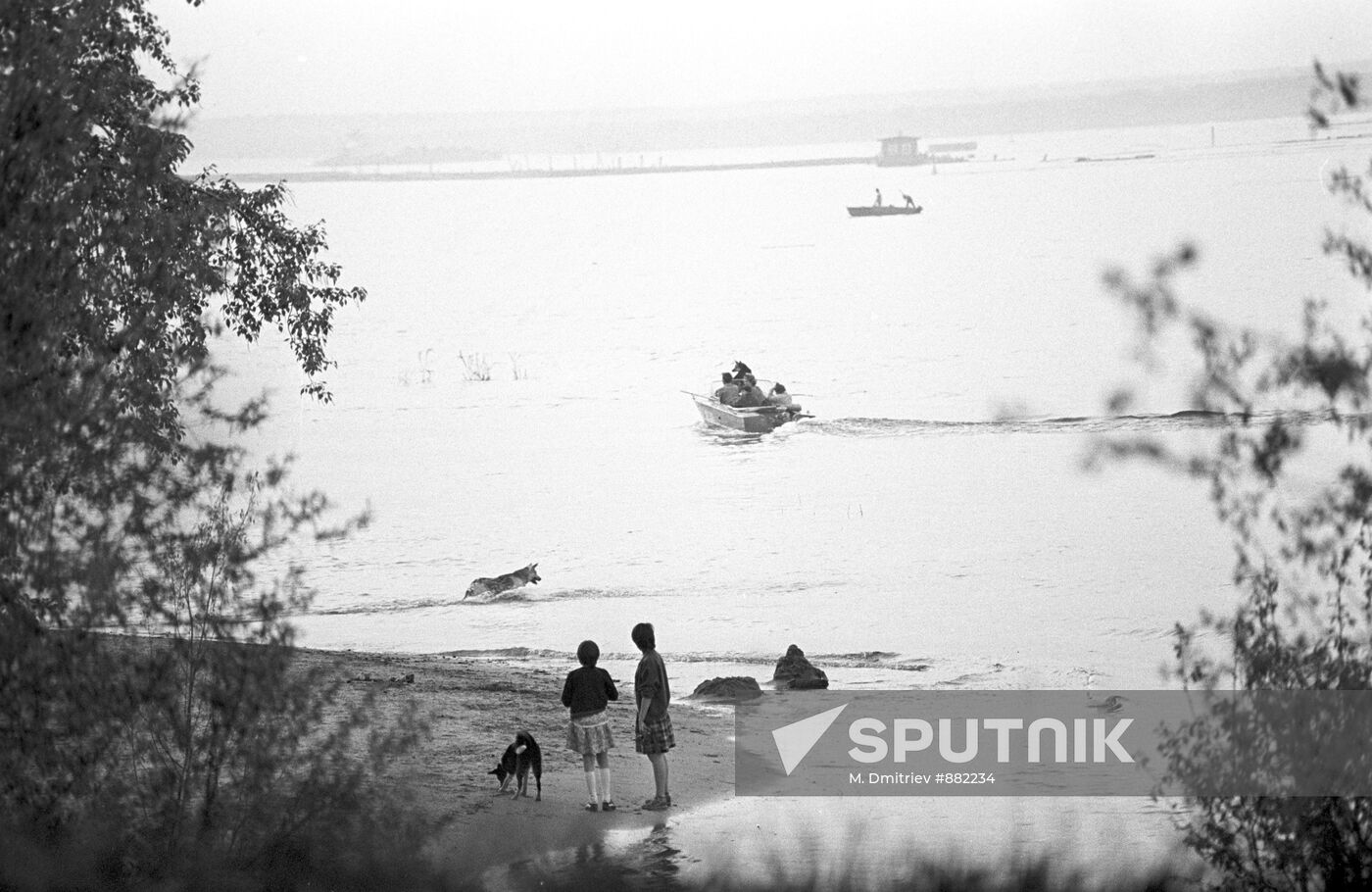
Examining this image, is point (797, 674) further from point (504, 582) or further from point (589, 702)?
→ point (504, 582)

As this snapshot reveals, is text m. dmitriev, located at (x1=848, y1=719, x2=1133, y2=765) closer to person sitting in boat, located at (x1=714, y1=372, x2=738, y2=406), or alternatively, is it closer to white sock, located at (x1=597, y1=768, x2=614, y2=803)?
white sock, located at (x1=597, y1=768, x2=614, y2=803)

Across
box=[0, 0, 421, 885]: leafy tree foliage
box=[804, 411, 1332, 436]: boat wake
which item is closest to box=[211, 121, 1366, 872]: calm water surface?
box=[804, 411, 1332, 436]: boat wake

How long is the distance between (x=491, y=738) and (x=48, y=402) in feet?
24.5

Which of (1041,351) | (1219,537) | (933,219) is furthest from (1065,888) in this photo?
(933,219)

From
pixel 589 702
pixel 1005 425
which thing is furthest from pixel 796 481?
pixel 589 702

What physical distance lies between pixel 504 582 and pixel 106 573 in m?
21.9

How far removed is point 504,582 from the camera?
95.8 ft

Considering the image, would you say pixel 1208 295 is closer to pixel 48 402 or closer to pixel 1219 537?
pixel 1219 537

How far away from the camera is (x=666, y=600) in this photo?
29.3 metres

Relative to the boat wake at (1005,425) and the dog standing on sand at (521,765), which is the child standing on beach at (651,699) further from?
the boat wake at (1005,425)

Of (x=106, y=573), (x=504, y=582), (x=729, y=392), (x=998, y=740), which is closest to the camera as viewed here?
(x=106, y=573)

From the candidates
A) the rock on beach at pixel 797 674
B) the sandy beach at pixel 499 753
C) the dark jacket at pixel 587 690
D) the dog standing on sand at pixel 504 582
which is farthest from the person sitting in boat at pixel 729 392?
the dark jacket at pixel 587 690

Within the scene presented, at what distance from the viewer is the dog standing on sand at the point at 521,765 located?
11.5 meters

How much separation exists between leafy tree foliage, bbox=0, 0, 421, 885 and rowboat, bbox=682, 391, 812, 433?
133ft
